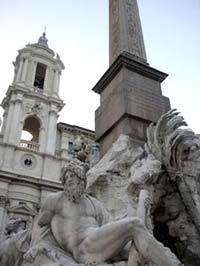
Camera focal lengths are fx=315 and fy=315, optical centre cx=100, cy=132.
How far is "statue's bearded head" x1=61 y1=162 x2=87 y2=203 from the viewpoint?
2.69 meters

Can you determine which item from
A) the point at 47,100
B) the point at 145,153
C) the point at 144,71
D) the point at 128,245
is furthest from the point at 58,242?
the point at 47,100

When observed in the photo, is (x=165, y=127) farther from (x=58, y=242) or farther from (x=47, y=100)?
(x=47, y=100)

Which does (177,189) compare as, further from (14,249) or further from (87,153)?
(14,249)

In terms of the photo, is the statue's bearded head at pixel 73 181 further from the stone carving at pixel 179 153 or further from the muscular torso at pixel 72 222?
the stone carving at pixel 179 153

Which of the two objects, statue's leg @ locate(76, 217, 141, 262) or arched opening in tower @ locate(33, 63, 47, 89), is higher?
arched opening in tower @ locate(33, 63, 47, 89)

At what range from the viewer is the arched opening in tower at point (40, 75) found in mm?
23945

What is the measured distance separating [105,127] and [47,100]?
707 inches

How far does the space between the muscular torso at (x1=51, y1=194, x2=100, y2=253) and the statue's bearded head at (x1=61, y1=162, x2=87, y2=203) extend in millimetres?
56

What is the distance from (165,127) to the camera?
4312 millimetres

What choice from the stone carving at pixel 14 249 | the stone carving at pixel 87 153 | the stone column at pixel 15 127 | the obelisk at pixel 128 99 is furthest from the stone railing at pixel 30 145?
the stone carving at pixel 14 249

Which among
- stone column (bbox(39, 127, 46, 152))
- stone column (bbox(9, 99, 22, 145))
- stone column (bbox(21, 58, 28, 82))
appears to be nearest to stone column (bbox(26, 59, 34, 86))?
stone column (bbox(21, 58, 28, 82))

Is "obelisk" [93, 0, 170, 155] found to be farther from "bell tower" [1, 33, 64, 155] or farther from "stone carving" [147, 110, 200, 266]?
"bell tower" [1, 33, 64, 155]

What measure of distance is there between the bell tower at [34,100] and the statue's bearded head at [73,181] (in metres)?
17.4

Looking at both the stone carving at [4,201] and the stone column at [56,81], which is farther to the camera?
the stone column at [56,81]
